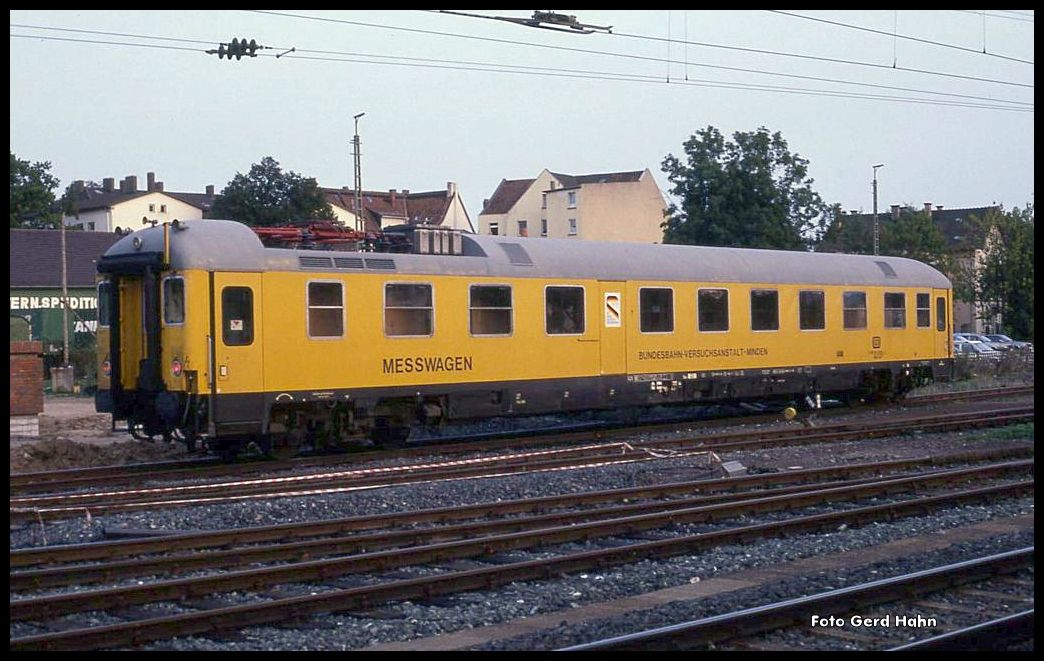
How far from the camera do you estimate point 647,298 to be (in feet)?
65.9

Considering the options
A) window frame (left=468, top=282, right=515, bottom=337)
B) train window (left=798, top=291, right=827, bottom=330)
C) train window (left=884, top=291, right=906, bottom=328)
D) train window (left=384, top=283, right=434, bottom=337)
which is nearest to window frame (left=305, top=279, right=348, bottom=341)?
train window (left=384, top=283, right=434, bottom=337)

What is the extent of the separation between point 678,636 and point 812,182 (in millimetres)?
40318

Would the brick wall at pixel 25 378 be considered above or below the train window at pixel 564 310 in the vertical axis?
below

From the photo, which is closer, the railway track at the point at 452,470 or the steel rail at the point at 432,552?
the steel rail at the point at 432,552

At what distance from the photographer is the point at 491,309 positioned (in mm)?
17984

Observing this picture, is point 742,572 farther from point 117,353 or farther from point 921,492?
point 117,353

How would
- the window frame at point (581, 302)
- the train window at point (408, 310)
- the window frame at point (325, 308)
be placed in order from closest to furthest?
the window frame at point (325, 308) → the train window at point (408, 310) → the window frame at point (581, 302)

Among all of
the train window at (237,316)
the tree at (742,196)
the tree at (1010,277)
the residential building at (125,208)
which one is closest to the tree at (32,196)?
the residential building at (125,208)

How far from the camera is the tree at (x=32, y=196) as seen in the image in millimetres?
71000

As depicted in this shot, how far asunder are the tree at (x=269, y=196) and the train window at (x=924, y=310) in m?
29.4

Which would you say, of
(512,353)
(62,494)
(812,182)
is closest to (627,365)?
(512,353)

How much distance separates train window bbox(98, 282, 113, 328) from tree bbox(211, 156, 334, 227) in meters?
32.1

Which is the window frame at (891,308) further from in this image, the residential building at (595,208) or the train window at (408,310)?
the residential building at (595,208)

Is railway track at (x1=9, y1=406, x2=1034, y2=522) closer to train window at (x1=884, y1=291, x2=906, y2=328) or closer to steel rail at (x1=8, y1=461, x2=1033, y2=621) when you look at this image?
steel rail at (x1=8, y1=461, x2=1033, y2=621)
